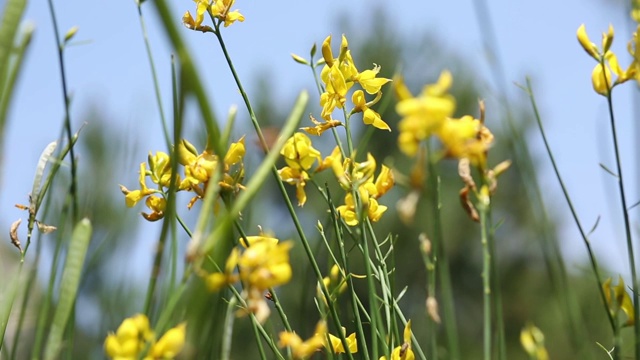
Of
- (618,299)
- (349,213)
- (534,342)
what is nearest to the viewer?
(534,342)

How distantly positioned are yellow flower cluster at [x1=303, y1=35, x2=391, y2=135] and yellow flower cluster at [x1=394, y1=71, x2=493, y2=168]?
1.48 feet

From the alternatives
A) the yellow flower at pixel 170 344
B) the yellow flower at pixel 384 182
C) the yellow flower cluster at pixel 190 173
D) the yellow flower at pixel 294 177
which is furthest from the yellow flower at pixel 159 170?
the yellow flower at pixel 170 344

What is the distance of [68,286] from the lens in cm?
50

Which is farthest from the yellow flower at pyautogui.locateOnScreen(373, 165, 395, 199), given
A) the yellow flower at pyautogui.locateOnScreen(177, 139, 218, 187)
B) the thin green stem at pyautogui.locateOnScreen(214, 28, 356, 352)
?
the yellow flower at pyautogui.locateOnScreen(177, 139, 218, 187)

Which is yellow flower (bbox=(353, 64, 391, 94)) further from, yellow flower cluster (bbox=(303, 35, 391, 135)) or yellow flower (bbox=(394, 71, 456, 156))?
yellow flower (bbox=(394, 71, 456, 156))

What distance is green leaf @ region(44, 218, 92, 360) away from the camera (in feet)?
1.59

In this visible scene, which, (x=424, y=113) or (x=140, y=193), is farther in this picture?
(x=140, y=193)

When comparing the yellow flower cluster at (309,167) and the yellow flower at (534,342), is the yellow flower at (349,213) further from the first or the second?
the yellow flower at (534,342)

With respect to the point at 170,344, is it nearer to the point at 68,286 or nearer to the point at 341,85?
the point at 68,286

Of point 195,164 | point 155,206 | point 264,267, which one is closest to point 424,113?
point 264,267

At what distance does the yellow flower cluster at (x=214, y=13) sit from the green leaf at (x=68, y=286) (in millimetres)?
527

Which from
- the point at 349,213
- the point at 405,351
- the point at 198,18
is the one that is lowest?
the point at 405,351

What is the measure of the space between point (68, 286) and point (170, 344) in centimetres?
8

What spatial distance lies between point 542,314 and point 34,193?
1103 cm
